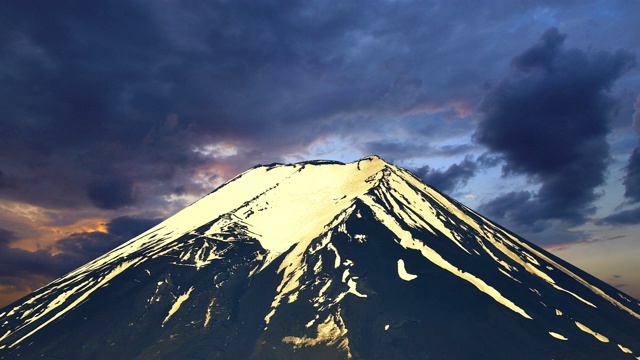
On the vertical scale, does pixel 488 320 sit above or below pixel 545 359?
above

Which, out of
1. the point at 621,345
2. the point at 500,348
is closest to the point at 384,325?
the point at 500,348

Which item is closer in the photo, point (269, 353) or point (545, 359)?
point (545, 359)

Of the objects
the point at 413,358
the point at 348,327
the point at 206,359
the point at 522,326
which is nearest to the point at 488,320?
the point at 522,326

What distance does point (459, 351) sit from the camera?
595ft

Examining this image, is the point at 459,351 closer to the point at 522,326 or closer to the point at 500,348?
the point at 500,348

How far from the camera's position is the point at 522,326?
196m

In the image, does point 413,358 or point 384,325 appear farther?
point 384,325

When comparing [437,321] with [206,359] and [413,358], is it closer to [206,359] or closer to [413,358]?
[413,358]

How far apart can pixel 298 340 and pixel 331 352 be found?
16842 millimetres

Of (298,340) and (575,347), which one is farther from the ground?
(298,340)

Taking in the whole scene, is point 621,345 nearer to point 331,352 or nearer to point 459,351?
point 459,351

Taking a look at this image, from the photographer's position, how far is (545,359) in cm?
17850

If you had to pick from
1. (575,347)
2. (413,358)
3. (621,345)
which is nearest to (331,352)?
(413,358)

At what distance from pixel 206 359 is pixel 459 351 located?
315 ft
